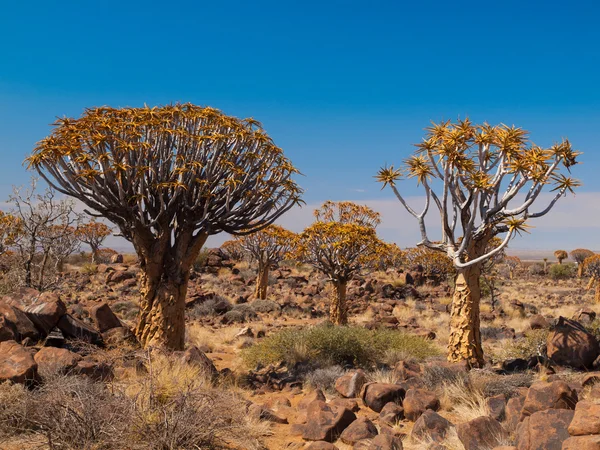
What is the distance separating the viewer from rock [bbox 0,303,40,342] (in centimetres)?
805

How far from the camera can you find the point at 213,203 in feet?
30.4

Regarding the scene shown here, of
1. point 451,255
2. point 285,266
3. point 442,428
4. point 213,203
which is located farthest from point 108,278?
point 442,428

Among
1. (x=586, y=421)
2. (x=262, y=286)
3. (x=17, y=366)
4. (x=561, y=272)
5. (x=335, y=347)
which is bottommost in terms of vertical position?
(x=335, y=347)

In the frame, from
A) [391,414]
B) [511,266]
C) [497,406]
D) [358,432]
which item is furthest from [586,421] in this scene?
[511,266]

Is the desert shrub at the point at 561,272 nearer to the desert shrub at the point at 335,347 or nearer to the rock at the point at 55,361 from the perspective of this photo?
the desert shrub at the point at 335,347

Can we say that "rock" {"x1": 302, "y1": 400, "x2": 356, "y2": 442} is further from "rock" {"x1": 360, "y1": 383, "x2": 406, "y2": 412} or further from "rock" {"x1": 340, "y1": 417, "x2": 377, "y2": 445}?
"rock" {"x1": 360, "y1": 383, "x2": 406, "y2": 412}

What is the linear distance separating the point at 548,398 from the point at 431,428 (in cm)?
128

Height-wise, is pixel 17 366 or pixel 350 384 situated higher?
pixel 17 366

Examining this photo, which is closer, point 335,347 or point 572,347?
point 572,347

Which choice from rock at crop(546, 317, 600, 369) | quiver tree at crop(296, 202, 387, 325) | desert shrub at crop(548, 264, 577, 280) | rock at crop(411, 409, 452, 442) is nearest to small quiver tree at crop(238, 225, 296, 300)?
quiver tree at crop(296, 202, 387, 325)

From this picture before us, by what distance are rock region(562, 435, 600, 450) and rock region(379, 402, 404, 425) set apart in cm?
261

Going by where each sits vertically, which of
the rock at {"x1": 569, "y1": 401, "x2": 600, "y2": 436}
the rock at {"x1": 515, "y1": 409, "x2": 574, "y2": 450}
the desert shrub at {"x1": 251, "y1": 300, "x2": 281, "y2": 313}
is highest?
the desert shrub at {"x1": 251, "y1": 300, "x2": 281, "y2": 313}

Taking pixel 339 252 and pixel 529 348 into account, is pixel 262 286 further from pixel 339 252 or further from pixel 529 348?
pixel 529 348

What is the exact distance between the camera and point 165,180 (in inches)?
350
